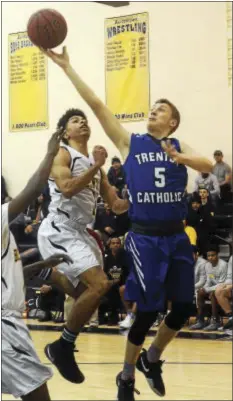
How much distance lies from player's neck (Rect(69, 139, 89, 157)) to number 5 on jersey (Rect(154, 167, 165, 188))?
320 mm

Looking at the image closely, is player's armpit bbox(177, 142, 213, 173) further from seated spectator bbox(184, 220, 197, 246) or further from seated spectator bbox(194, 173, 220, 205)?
seated spectator bbox(184, 220, 197, 246)

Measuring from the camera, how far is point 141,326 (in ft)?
9.15

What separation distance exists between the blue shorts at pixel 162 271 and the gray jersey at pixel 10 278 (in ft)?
1.44

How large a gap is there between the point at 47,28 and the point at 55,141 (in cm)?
43

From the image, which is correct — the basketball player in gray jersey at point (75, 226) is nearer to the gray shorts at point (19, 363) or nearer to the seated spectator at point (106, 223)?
the seated spectator at point (106, 223)

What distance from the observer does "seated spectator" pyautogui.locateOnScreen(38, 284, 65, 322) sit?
9.77 ft

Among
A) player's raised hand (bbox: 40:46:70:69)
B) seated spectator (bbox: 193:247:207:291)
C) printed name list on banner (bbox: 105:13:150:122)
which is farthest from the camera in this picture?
player's raised hand (bbox: 40:46:70:69)

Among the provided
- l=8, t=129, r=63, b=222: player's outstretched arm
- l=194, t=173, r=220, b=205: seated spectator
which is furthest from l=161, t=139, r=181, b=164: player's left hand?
l=8, t=129, r=63, b=222: player's outstretched arm

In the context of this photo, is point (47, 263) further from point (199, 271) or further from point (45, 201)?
point (199, 271)

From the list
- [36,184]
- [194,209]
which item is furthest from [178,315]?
[36,184]

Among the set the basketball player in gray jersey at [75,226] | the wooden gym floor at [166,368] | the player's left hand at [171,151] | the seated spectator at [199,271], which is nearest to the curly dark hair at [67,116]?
the basketball player in gray jersey at [75,226]

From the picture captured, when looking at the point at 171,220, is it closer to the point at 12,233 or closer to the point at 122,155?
the point at 122,155

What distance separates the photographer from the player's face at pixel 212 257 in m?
2.67

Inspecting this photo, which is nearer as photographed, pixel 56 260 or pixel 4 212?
pixel 4 212
